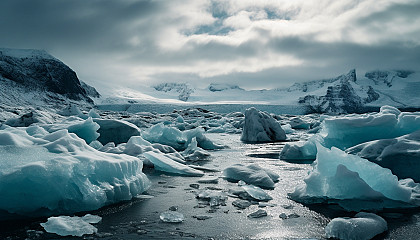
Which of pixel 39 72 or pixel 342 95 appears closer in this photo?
pixel 39 72

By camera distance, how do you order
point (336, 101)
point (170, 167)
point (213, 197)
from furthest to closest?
point (336, 101)
point (170, 167)
point (213, 197)

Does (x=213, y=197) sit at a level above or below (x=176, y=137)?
below

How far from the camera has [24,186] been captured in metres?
2.94

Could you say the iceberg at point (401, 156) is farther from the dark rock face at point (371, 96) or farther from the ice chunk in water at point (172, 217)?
the dark rock face at point (371, 96)

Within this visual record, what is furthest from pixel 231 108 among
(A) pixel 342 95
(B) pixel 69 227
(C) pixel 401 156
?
(B) pixel 69 227

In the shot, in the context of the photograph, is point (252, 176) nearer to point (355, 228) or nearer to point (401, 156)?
point (401, 156)

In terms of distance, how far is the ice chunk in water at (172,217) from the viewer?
2.94 meters

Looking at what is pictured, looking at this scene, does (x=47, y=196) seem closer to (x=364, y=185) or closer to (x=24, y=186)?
(x=24, y=186)

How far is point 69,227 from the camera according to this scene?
8.46ft

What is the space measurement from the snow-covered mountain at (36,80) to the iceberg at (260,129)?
213 ft

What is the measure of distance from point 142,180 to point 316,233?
229 cm

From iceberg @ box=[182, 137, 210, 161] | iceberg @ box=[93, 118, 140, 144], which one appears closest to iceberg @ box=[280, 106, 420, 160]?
iceberg @ box=[182, 137, 210, 161]

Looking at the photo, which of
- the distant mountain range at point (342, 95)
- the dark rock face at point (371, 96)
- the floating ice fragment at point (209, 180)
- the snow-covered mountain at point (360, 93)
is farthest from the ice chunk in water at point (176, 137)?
the dark rock face at point (371, 96)

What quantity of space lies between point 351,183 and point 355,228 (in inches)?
39.1
